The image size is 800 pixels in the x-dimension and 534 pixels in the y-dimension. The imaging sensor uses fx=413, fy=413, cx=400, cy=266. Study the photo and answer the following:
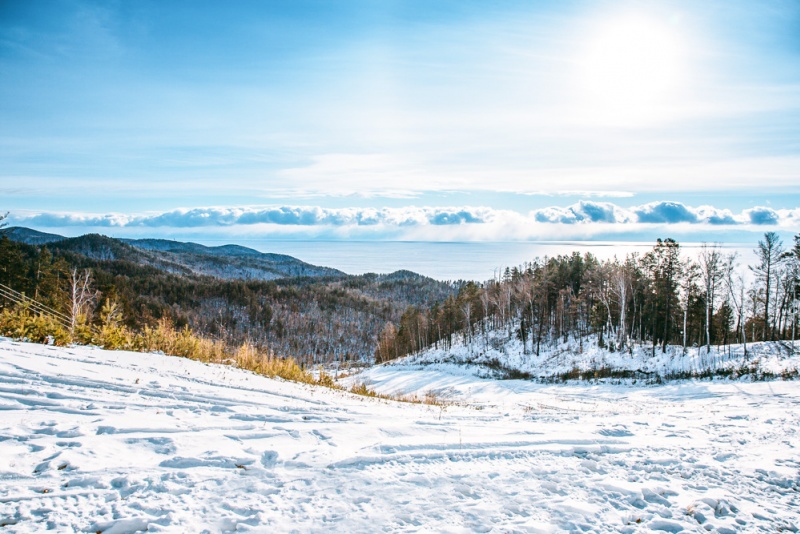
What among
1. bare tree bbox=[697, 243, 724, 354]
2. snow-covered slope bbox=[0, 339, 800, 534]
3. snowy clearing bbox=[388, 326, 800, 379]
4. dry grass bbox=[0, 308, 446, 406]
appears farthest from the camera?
bare tree bbox=[697, 243, 724, 354]

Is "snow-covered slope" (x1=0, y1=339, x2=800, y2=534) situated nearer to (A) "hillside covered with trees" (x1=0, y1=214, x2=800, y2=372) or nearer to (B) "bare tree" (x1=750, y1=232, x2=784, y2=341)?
(A) "hillside covered with trees" (x1=0, y1=214, x2=800, y2=372)

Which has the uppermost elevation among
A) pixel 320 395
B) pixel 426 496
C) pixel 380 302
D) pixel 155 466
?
pixel 155 466

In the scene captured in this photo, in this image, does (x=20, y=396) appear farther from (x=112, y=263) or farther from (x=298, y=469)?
(x=112, y=263)

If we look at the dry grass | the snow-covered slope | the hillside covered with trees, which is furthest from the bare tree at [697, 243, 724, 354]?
the dry grass

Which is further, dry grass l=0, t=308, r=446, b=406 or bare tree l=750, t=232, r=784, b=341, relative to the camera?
bare tree l=750, t=232, r=784, b=341

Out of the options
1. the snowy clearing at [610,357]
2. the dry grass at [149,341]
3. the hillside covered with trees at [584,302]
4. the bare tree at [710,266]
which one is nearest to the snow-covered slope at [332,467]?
the dry grass at [149,341]

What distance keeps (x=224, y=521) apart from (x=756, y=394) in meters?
25.8

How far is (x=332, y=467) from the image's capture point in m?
5.23

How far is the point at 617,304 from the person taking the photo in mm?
43156

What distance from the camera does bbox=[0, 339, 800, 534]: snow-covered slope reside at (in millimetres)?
4066

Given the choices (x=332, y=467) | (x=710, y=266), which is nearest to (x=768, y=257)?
(x=710, y=266)

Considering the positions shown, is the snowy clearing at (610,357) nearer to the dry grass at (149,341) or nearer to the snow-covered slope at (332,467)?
the snow-covered slope at (332,467)

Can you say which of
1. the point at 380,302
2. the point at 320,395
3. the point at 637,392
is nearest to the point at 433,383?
the point at 637,392

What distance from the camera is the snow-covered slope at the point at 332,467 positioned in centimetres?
407
